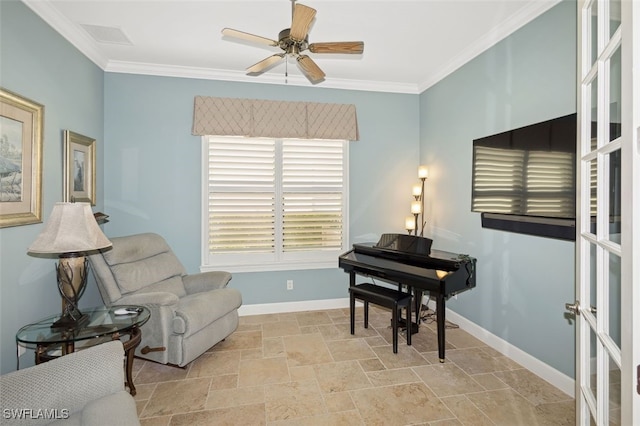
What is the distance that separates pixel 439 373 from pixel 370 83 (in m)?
3.34

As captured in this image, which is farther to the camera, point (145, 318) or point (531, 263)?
point (531, 263)

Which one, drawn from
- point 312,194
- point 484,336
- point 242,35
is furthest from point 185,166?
point 484,336

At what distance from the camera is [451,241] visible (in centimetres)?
379

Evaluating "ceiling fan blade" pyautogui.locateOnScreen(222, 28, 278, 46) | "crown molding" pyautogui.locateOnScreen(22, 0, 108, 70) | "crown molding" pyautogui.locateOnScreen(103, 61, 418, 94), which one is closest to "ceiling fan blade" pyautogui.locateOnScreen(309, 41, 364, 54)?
"ceiling fan blade" pyautogui.locateOnScreen(222, 28, 278, 46)

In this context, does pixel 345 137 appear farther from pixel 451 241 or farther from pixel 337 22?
pixel 451 241

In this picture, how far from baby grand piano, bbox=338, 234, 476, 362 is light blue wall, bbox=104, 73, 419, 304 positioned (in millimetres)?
813

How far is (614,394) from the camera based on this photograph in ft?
3.53

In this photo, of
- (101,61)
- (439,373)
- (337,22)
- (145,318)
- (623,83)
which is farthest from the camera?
Answer: (101,61)

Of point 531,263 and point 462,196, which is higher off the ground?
point 462,196

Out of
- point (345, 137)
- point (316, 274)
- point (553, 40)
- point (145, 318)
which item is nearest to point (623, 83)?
point (553, 40)

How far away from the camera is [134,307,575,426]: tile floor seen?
216cm

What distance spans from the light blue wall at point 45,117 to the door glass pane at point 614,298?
3208 millimetres

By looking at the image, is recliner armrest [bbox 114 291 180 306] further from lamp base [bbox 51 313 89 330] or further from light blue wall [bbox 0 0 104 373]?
light blue wall [bbox 0 0 104 373]

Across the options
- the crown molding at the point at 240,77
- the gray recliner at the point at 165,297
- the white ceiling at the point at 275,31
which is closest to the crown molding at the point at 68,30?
the white ceiling at the point at 275,31
